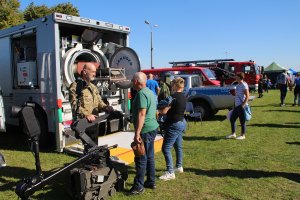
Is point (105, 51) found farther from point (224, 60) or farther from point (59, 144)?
point (224, 60)

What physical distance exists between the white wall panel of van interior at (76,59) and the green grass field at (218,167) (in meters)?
1.72

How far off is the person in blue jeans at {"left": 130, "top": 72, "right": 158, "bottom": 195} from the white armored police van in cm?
265

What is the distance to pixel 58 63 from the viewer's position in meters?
6.52

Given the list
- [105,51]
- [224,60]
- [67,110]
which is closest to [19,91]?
[67,110]

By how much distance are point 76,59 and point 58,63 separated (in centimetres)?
114

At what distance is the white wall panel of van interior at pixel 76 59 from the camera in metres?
6.89

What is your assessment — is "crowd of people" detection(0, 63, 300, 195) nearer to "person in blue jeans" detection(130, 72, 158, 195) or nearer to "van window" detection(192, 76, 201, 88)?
"person in blue jeans" detection(130, 72, 158, 195)

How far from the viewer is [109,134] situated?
8094 millimetres

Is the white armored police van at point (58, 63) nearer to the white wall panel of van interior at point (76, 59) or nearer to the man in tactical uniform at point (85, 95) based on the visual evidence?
the white wall panel of van interior at point (76, 59)

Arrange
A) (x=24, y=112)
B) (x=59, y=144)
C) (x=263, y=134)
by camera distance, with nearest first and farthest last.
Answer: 1. (x=24, y=112)
2. (x=59, y=144)
3. (x=263, y=134)

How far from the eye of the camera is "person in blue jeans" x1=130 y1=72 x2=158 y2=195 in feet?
14.5

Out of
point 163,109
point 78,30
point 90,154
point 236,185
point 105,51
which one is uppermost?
point 78,30

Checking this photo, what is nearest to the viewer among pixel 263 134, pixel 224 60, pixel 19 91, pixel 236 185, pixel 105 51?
pixel 236 185

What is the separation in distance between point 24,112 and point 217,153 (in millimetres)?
4303
